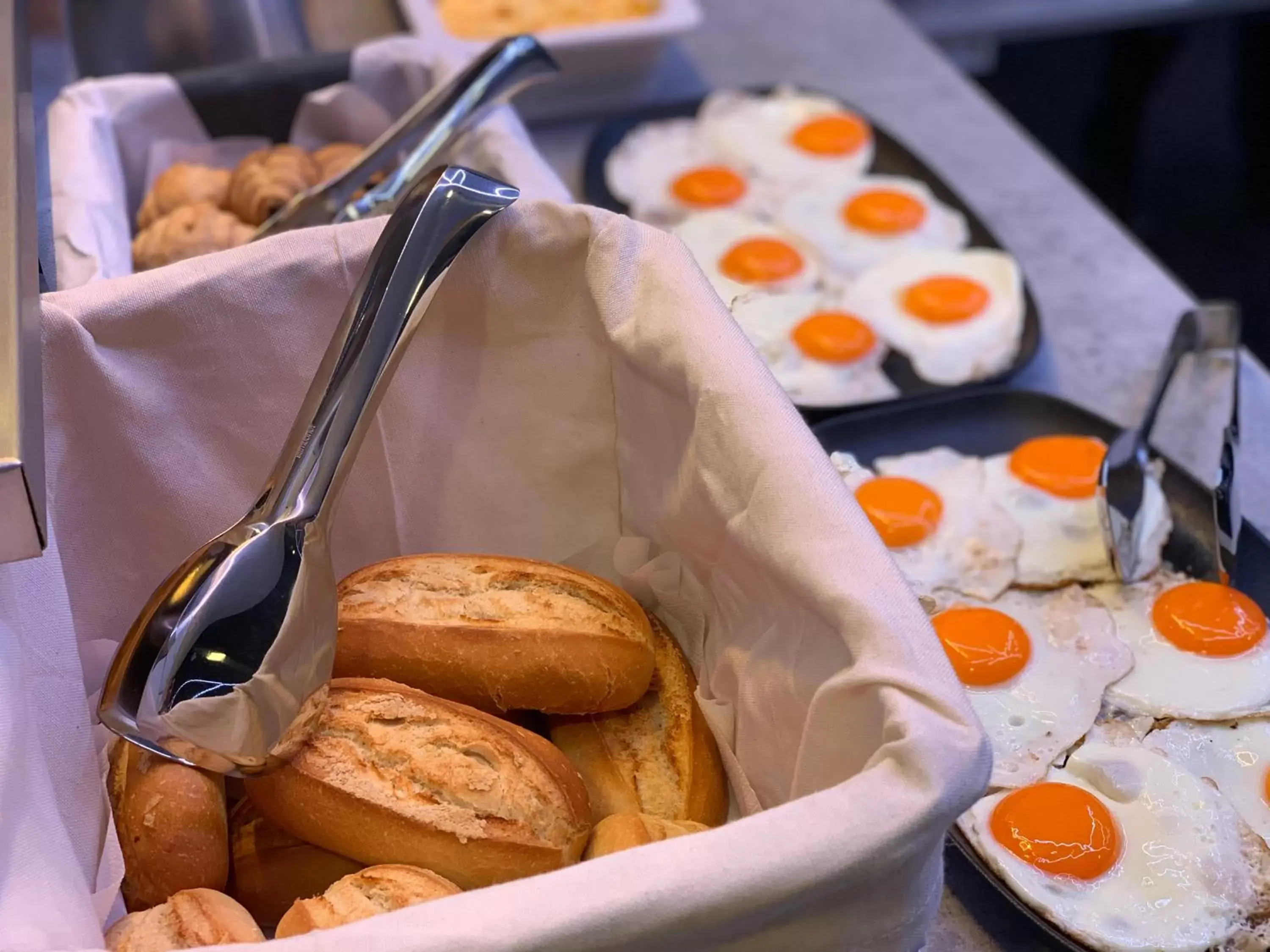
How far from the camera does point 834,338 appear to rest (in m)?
1.23

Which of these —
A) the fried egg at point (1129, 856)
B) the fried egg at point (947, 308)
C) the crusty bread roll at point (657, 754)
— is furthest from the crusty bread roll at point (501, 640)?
the fried egg at point (947, 308)

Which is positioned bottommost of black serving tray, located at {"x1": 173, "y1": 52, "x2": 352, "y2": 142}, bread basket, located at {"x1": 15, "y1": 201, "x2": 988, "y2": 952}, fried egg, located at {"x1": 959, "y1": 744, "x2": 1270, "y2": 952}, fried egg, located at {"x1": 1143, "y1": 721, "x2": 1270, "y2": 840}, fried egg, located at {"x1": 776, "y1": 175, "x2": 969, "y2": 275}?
fried egg, located at {"x1": 1143, "y1": 721, "x2": 1270, "y2": 840}

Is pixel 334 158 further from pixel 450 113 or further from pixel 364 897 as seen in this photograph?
pixel 364 897

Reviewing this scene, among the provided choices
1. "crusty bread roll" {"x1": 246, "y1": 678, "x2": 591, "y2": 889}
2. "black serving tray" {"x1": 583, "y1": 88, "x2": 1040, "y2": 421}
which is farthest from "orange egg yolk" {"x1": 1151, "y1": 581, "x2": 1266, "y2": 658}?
"crusty bread roll" {"x1": 246, "y1": 678, "x2": 591, "y2": 889}

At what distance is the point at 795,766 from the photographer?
60cm

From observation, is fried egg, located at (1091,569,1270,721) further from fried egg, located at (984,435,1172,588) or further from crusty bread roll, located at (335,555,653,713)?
crusty bread roll, located at (335,555,653,713)

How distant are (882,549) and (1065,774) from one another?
0.38 m

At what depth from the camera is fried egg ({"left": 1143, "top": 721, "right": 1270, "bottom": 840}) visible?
0.82m

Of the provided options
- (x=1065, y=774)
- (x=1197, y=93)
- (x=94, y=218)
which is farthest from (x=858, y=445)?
(x=1197, y=93)

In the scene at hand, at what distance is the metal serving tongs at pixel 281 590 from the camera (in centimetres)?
61

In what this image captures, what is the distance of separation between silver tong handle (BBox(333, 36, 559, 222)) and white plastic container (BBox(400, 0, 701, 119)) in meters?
0.43

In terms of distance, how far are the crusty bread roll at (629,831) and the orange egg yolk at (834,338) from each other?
0.68 meters

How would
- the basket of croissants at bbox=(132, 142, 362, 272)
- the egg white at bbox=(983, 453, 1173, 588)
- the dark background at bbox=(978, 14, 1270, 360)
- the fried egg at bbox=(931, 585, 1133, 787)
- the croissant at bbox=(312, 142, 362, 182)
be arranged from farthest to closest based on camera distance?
the dark background at bbox=(978, 14, 1270, 360) < the croissant at bbox=(312, 142, 362, 182) < the basket of croissants at bbox=(132, 142, 362, 272) < the egg white at bbox=(983, 453, 1173, 588) < the fried egg at bbox=(931, 585, 1133, 787)

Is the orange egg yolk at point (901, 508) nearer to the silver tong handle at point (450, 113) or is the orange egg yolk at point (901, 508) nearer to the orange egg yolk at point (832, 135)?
the silver tong handle at point (450, 113)
